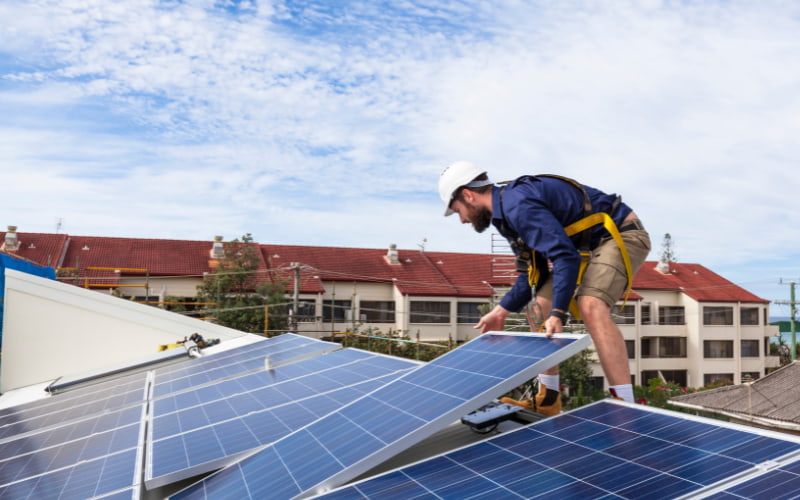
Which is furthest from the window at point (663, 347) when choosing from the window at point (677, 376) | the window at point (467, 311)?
the window at point (467, 311)

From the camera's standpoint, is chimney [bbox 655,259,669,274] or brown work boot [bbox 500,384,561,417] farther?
chimney [bbox 655,259,669,274]

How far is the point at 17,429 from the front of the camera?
576cm

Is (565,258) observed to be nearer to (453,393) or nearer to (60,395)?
(453,393)

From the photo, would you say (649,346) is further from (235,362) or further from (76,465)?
(76,465)

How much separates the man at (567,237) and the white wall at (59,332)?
8347 millimetres

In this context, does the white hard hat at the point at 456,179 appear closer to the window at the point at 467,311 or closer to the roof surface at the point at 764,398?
the roof surface at the point at 764,398

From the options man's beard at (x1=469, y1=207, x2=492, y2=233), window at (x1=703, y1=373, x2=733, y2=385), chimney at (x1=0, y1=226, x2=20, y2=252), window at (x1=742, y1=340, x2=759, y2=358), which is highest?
chimney at (x1=0, y1=226, x2=20, y2=252)

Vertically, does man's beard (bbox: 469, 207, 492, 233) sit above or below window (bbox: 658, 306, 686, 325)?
above

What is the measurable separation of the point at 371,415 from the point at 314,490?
785 millimetres

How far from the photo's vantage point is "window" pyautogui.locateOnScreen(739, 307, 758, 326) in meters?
54.1

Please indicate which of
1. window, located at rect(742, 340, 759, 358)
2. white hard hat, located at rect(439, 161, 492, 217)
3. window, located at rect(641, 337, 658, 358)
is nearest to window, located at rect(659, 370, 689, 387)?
window, located at rect(641, 337, 658, 358)

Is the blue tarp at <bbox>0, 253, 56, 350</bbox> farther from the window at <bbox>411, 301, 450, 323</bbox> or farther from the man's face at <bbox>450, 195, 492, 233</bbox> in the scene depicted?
the window at <bbox>411, 301, 450, 323</bbox>

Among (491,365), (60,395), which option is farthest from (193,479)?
(60,395)

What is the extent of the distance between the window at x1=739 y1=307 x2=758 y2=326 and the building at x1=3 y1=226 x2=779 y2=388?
89 millimetres
